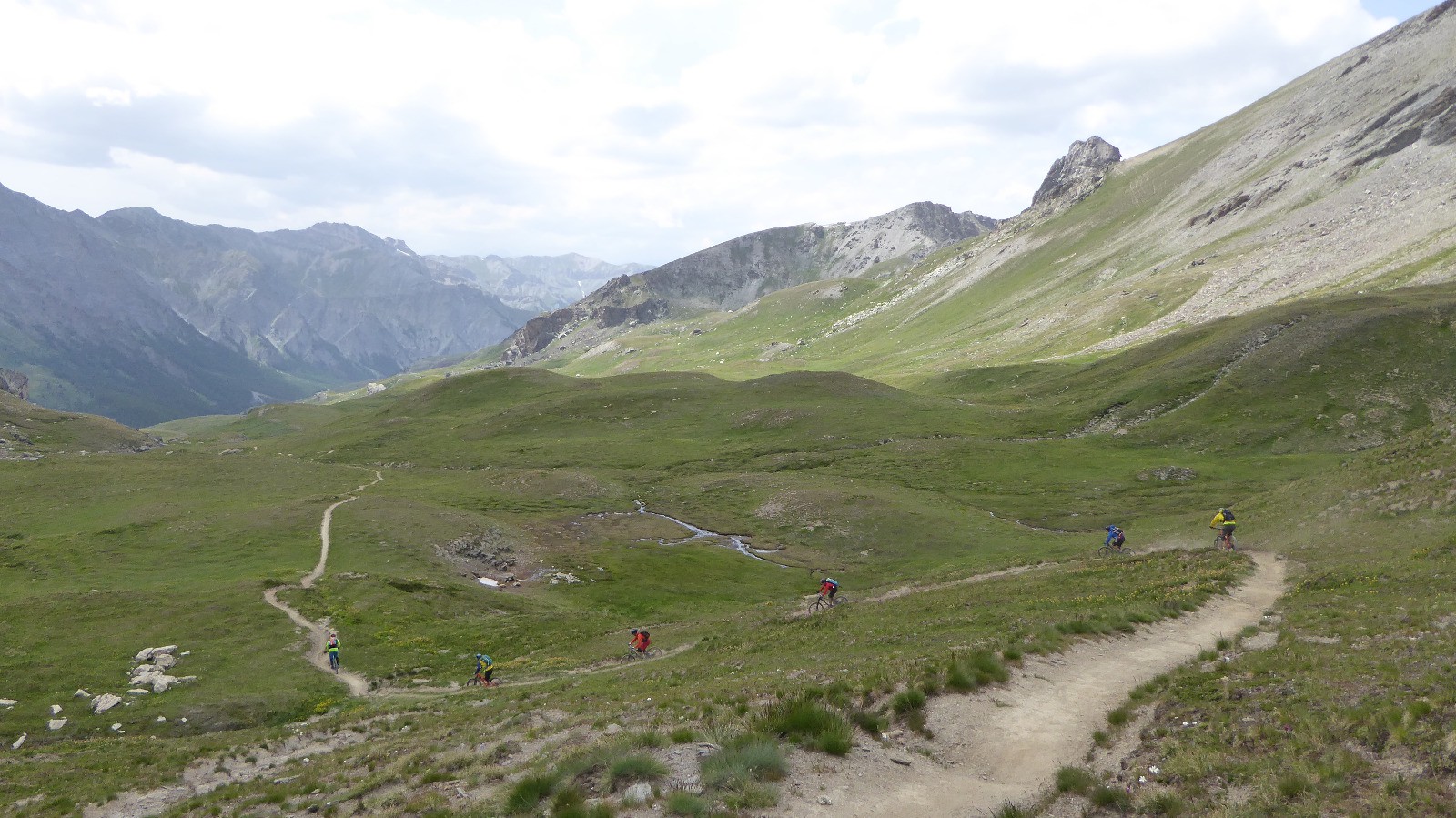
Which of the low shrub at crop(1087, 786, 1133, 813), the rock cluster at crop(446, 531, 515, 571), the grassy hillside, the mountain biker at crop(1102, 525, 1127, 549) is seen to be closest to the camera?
the low shrub at crop(1087, 786, 1133, 813)

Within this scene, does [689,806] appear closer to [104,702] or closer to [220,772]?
[220,772]

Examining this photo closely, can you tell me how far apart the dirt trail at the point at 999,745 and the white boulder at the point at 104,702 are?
130ft

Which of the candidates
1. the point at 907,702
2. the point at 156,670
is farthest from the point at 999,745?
the point at 156,670

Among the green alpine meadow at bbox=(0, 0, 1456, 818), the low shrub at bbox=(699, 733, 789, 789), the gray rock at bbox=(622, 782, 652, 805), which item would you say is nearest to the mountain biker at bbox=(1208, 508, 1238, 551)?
the green alpine meadow at bbox=(0, 0, 1456, 818)

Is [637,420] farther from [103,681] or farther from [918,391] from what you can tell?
[103,681]

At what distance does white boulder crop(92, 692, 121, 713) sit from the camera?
36.0m

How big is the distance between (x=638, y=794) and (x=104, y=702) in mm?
38278

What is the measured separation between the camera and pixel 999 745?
17000mm

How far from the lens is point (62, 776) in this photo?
26391mm

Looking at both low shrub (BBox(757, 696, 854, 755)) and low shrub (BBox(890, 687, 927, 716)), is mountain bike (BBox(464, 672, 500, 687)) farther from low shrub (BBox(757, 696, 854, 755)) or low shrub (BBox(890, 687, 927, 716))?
low shrub (BBox(890, 687, 927, 716))

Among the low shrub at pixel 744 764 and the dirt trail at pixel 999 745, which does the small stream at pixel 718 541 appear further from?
the low shrub at pixel 744 764

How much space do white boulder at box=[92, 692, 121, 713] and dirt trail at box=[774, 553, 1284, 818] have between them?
39.5m

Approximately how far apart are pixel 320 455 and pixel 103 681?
369 feet

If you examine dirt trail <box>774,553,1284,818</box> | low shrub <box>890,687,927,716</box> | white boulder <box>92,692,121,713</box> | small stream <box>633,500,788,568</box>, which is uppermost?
low shrub <box>890,687,927,716</box>
